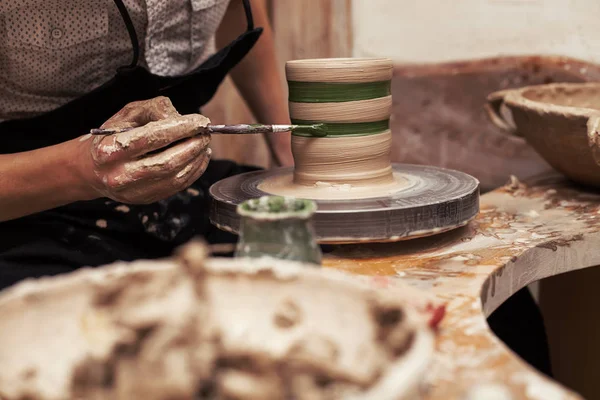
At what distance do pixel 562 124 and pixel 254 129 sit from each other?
2.44 feet

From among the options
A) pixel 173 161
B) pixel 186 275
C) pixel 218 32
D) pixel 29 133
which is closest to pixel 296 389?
pixel 186 275

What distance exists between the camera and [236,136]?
246 centimetres

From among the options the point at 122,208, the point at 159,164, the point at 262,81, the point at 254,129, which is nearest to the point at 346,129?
the point at 254,129

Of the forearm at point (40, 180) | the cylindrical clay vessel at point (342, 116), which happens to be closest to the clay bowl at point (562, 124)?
the cylindrical clay vessel at point (342, 116)

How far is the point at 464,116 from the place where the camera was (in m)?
2.26

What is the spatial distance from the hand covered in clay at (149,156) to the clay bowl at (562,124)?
0.83 m

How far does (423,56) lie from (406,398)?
6.23ft

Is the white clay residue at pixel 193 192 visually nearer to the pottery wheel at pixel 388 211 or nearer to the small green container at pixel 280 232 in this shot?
the pottery wheel at pixel 388 211

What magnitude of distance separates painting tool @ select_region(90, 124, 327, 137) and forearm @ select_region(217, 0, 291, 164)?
0.66 m

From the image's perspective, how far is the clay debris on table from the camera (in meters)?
0.68

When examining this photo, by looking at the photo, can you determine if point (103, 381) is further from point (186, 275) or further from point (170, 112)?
point (170, 112)

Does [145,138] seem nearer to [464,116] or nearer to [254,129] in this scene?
[254,129]

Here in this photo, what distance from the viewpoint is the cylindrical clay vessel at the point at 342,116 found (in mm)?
1334

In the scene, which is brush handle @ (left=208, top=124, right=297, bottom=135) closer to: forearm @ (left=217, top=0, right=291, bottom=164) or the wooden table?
the wooden table
